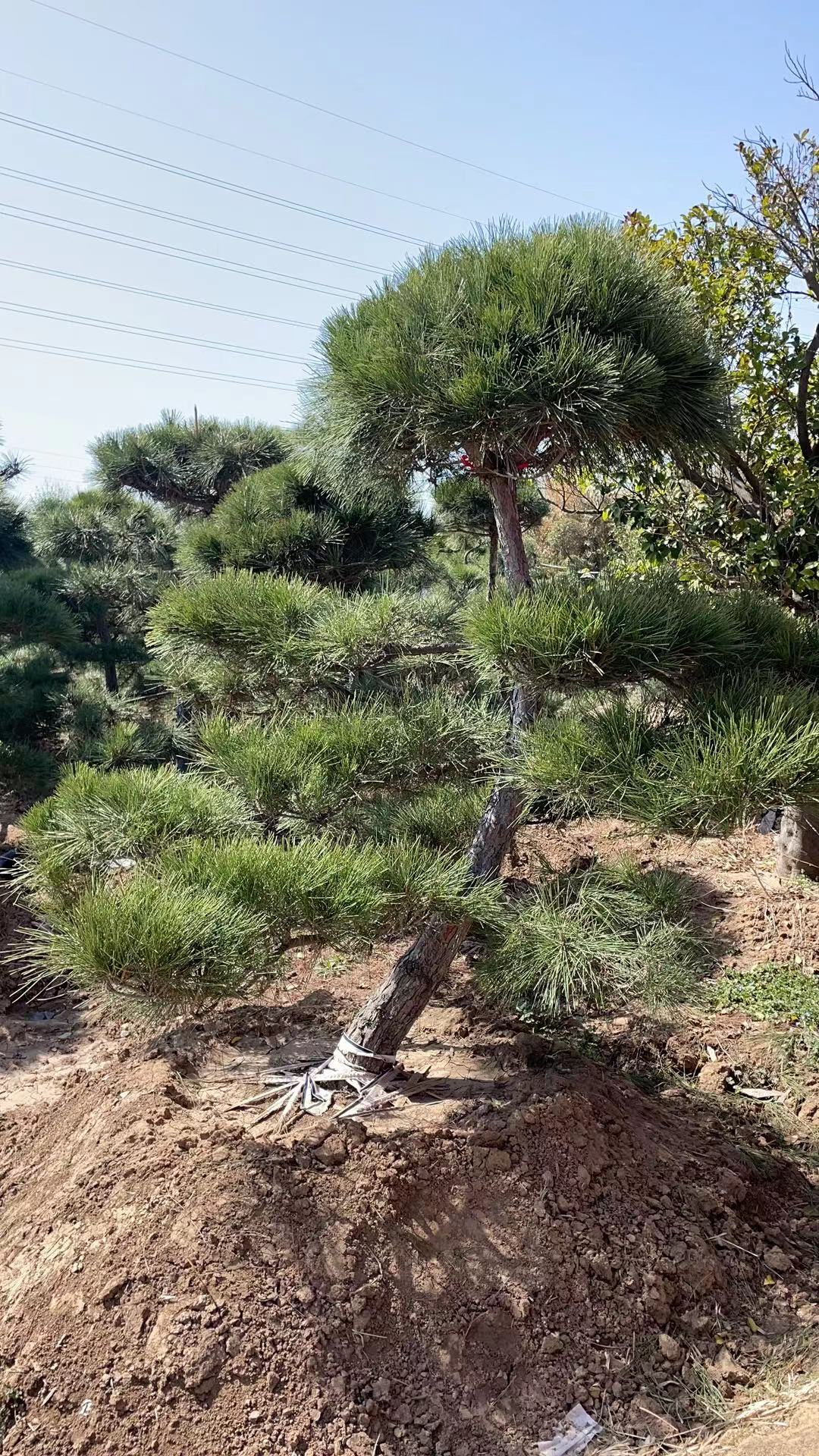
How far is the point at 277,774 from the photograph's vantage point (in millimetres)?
Result: 1851

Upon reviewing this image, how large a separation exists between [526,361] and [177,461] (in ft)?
19.9

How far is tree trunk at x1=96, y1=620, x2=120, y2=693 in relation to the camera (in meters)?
6.81

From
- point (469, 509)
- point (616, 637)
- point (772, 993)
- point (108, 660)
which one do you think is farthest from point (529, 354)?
point (108, 660)

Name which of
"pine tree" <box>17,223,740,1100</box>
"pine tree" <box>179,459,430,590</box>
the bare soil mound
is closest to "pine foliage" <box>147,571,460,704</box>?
"pine tree" <box>17,223,740,1100</box>

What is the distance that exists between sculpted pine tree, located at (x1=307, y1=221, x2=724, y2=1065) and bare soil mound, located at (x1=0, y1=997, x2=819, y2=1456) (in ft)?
3.53

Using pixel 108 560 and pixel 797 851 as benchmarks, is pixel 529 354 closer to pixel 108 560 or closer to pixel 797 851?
pixel 797 851

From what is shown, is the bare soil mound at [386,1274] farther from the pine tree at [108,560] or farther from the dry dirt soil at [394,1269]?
the pine tree at [108,560]

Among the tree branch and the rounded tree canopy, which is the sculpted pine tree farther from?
the tree branch

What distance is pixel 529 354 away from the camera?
1.66 meters

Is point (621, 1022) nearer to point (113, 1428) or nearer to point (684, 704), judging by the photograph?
point (684, 704)

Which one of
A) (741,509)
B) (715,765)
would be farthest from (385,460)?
(741,509)

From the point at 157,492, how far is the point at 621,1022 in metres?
5.93

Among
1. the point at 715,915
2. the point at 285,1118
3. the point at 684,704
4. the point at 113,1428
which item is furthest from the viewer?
the point at 715,915

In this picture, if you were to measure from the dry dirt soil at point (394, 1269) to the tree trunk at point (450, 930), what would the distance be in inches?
8.3
